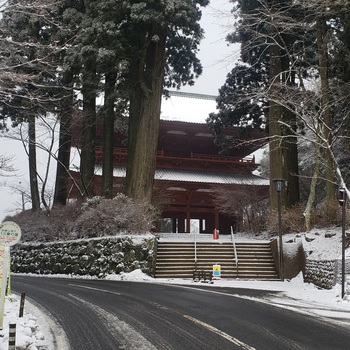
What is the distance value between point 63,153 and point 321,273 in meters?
15.2

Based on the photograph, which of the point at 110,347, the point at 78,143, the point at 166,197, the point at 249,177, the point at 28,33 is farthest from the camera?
the point at 249,177

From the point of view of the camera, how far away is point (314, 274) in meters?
13.2

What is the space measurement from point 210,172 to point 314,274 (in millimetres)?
14796

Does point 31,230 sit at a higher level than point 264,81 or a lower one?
lower

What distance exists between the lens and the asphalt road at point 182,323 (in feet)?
17.5

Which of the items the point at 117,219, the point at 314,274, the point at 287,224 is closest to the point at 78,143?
the point at 117,219

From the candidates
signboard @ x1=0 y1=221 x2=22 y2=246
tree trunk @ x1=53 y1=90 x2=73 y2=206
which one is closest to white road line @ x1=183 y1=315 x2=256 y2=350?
signboard @ x1=0 y1=221 x2=22 y2=246

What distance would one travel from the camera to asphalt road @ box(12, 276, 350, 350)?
5348mm

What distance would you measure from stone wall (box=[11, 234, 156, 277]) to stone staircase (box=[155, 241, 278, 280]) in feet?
2.81

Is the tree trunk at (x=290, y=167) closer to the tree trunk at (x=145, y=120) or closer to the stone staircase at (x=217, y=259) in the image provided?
the stone staircase at (x=217, y=259)

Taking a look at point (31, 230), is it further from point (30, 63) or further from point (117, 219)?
point (30, 63)

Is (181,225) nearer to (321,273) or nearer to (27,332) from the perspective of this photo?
(321,273)

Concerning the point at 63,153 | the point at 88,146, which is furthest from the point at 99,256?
the point at 63,153

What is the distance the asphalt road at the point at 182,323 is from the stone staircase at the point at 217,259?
5183 mm
